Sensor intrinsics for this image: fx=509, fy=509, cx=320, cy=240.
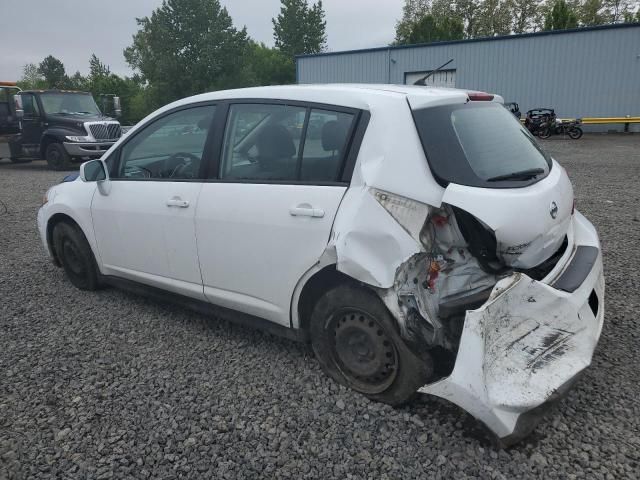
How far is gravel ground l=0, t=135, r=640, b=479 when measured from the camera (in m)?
2.35

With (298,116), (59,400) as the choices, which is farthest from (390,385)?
(59,400)

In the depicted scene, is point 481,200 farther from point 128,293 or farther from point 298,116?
point 128,293

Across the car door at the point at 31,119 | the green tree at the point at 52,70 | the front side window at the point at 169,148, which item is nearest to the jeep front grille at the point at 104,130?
the car door at the point at 31,119

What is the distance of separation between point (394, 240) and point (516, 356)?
77 cm

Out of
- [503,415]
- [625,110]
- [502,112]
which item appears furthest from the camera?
[625,110]

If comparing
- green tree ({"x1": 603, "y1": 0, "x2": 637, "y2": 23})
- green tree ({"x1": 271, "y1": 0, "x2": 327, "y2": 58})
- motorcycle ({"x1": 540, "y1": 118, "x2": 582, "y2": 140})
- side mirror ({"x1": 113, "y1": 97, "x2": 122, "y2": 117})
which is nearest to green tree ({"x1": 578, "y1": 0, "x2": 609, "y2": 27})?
green tree ({"x1": 603, "y1": 0, "x2": 637, "y2": 23})

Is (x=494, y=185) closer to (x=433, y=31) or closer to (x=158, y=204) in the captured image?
(x=158, y=204)

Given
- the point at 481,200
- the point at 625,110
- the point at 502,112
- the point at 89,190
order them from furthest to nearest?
the point at 625,110
the point at 89,190
the point at 502,112
the point at 481,200

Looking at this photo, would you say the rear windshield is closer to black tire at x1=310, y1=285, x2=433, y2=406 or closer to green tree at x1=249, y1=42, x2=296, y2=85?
black tire at x1=310, y1=285, x2=433, y2=406

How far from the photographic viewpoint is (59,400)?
9.52 ft

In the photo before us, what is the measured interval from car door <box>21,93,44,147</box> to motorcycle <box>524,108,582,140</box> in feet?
58.4

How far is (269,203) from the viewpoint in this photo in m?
2.95

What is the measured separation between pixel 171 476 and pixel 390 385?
1156 millimetres

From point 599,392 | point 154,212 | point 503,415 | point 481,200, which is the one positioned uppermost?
point 481,200
